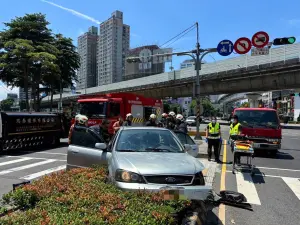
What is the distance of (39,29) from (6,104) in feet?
320

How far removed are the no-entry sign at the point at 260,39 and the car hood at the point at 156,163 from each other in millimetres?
10886

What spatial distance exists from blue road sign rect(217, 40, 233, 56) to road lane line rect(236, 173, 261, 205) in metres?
8.95

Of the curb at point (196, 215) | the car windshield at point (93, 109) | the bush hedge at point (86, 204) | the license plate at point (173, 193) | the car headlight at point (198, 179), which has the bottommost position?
the curb at point (196, 215)

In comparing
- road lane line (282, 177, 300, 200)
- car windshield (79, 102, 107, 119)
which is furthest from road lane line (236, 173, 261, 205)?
car windshield (79, 102, 107, 119)

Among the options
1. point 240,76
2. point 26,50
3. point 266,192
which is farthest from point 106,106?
point 240,76

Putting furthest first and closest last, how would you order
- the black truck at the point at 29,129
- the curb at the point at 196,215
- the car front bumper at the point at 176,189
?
the black truck at the point at 29,129, the car front bumper at the point at 176,189, the curb at the point at 196,215

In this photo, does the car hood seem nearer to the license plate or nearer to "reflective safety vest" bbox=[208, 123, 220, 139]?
the license plate

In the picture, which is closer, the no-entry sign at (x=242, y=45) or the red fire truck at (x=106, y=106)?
the no-entry sign at (x=242, y=45)

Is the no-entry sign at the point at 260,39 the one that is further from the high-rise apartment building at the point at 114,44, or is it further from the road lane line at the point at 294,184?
the high-rise apartment building at the point at 114,44

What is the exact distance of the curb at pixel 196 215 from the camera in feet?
14.0

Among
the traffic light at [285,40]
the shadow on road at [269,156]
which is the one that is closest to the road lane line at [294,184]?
the shadow on road at [269,156]

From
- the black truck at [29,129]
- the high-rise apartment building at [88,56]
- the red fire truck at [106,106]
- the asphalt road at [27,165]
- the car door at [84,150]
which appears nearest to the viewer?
the car door at [84,150]

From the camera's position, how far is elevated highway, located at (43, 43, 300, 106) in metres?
31.6

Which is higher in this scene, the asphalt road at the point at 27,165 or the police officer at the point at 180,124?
the police officer at the point at 180,124
